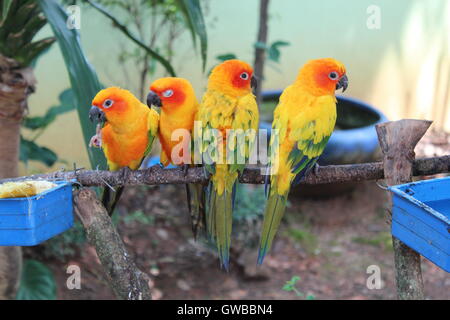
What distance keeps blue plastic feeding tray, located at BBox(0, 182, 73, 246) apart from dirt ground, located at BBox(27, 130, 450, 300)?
1543 millimetres

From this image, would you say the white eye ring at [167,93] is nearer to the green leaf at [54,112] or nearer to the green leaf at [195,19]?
the green leaf at [195,19]

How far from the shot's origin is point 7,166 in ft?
7.50

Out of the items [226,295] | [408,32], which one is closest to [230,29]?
[408,32]

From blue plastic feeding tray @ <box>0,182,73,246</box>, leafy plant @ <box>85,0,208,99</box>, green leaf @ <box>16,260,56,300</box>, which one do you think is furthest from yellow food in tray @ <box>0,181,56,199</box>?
leafy plant @ <box>85,0,208,99</box>

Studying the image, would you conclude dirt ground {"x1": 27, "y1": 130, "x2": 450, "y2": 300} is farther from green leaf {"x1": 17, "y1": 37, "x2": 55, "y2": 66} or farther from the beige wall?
green leaf {"x1": 17, "y1": 37, "x2": 55, "y2": 66}

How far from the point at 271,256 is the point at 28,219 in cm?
221

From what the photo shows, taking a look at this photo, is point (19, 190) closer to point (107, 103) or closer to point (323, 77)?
point (107, 103)

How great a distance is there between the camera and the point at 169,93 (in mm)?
1616

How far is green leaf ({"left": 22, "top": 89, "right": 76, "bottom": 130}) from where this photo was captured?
296cm

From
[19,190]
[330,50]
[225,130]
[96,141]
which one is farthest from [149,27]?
[19,190]

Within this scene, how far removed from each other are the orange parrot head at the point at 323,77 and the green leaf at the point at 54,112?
1.67 metres

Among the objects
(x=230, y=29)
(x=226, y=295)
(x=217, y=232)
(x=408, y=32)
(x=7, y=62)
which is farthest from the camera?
(x=408, y=32)
